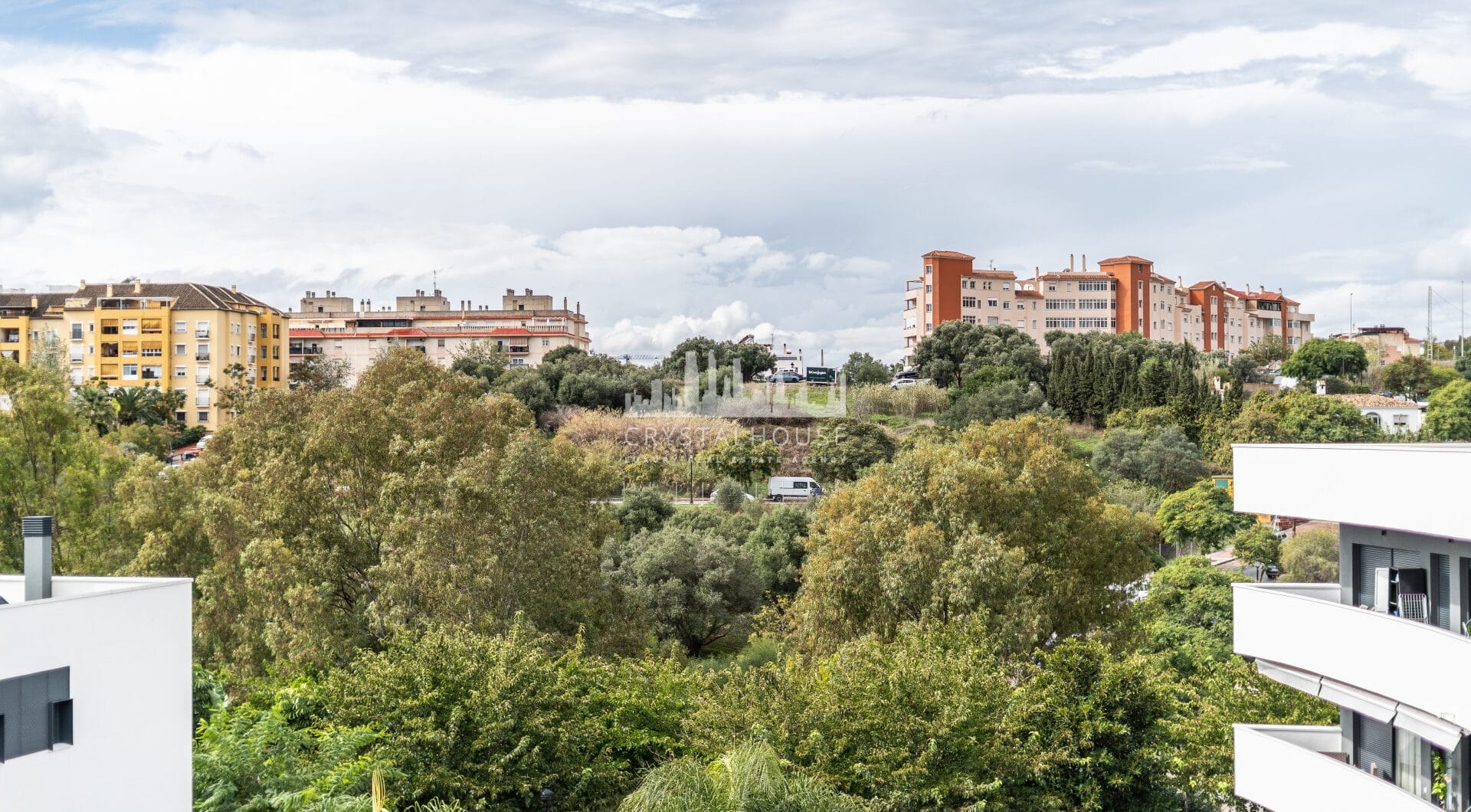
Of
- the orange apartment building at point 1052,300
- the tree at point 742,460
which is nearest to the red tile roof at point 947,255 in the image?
the orange apartment building at point 1052,300

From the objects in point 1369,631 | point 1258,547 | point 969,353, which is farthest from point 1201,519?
point 969,353

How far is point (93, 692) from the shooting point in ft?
36.6

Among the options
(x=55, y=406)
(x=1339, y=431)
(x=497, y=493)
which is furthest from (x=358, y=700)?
(x=1339, y=431)

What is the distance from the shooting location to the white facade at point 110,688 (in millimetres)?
10438

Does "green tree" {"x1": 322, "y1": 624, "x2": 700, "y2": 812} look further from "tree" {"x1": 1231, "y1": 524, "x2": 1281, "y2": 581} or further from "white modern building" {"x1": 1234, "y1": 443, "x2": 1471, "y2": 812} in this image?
"tree" {"x1": 1231, "y1": 524, "x2": 1281, "y2": 581}

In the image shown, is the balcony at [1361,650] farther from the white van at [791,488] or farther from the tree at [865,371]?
the tree at [865,371]

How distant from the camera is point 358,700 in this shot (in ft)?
58.1

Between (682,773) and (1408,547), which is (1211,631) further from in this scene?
(682,773)

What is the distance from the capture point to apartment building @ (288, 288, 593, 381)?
95875 mm

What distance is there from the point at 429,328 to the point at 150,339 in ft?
86.6

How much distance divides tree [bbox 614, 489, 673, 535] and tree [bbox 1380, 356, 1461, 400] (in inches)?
2329

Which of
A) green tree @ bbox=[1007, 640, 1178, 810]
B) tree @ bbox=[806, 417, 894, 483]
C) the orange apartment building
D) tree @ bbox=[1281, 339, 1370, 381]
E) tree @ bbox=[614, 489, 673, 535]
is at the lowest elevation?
green tree @ bbox=[1007, 640, 1178, 810]

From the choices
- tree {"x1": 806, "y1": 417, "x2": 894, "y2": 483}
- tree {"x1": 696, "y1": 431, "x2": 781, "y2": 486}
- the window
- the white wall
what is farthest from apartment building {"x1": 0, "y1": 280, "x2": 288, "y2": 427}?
the white wall

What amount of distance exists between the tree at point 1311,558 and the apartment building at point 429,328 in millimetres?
63809
